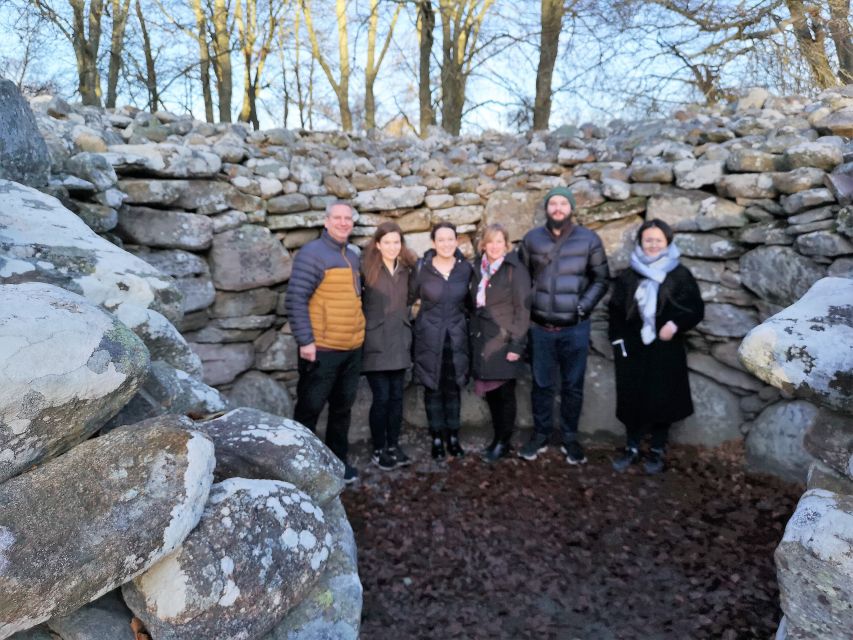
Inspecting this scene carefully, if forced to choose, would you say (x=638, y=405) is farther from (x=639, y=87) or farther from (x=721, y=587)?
(x=639, y=87)

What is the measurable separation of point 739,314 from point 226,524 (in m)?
4.42

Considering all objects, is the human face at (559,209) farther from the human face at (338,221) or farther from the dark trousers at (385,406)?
the dark trousers at (385,406)

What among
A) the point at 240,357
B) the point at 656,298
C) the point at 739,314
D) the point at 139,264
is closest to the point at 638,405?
the point at 656,298

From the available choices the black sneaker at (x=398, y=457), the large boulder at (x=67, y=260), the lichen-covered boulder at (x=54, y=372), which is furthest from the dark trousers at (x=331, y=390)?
the lichen-covered boulder at (x=54, y=372)

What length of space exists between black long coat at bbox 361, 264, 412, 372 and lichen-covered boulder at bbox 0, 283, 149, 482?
8.98ft

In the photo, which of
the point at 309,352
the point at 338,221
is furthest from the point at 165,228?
the point at 309,352

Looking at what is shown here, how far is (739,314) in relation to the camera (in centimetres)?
470

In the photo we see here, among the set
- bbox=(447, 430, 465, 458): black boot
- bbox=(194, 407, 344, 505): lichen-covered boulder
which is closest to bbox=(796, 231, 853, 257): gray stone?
bbox=(447, 430, 465, 458): black boot

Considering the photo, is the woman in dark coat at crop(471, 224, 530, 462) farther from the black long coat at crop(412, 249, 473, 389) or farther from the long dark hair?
the long dark hair

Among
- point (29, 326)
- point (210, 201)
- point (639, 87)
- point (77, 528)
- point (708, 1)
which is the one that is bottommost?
point (77, 528)

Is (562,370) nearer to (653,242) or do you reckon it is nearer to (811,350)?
(653,242)

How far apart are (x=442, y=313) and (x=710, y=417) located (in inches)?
93.7

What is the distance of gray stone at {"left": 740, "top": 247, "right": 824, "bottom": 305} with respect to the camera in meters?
4.27

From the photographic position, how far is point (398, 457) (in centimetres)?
464
